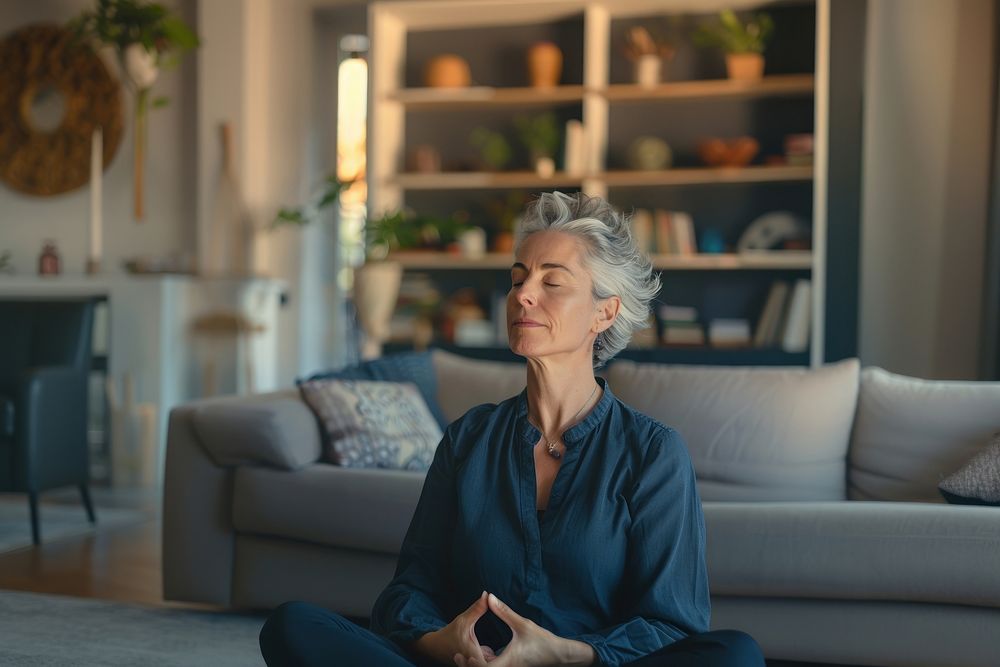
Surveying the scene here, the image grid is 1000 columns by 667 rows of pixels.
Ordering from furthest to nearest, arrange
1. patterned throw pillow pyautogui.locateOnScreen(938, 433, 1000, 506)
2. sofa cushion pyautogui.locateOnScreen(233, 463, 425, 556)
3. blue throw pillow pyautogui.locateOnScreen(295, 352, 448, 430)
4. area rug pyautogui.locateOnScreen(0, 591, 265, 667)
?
1. blue throw pillow pyautogui.locateOnScreen(295, 352, 448, 430)
2. sofa cushion pyautogui.locateOnScreen(233, 463, 425, 556)
3. patterned throw pillow pyautogui.locateOnScreen(938, 433, 1000, 506)
4. area rug pyautogui.locateOnScreen(0, 591, 265, 667)

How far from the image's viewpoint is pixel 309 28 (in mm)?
6812

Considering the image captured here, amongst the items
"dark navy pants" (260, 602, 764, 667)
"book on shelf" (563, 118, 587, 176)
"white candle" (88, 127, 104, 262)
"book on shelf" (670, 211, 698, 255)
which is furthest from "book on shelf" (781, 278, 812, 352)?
"dark navy pants" (260, 602, 764, 667)

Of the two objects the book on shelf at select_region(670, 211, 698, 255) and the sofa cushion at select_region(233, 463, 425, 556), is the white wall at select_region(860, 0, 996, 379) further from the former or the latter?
the sofa cushion at select_region(233, 463, 425, 556)

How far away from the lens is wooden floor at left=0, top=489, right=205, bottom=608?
344cm

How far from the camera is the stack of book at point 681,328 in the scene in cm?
561

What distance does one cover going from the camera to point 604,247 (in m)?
1.75

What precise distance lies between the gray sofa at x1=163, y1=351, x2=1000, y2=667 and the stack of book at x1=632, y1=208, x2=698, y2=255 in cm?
206

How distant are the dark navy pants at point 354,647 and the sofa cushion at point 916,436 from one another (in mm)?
1809

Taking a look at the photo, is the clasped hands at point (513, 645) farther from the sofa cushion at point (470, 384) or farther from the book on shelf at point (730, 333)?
the book on shelf at point (730, 333)

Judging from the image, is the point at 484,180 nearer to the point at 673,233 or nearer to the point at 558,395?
the point at 673,233

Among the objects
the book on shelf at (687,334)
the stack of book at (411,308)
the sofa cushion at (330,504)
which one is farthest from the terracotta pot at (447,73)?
the sofa cushion at (330,504)

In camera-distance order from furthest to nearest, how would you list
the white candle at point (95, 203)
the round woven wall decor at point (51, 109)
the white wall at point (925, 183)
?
the round woven wall decor at point (51, 109) < the white candle at point (95, 203) < the white wall at point (925, 183)

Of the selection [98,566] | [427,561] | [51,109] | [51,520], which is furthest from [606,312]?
[51,109]

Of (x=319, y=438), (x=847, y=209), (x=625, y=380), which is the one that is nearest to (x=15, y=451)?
(x=319, y=438)
